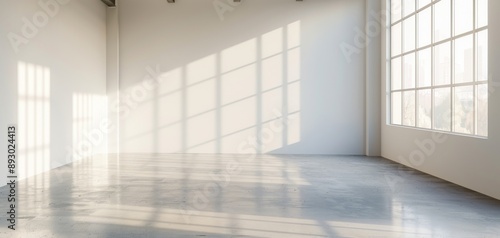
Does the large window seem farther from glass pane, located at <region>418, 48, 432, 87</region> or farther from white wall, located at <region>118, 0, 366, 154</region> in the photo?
white wall, located at <region>118, 0, 366, 154</region>

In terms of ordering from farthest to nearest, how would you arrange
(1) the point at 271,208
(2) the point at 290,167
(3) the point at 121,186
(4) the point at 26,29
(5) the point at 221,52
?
1. (5) the point at 221,52
2. (2) the point at 290,167
3. (4) the point at 26,29
4. (3) the point at 121,186
5. (1) the point at 271,208

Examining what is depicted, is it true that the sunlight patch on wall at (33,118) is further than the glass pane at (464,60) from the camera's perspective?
Yes

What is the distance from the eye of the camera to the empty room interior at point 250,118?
5.01 metres

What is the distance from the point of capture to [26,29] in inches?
294

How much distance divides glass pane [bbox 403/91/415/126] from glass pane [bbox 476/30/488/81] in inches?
101

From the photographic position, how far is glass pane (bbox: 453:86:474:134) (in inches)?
265

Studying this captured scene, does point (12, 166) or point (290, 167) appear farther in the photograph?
point (290, 167)

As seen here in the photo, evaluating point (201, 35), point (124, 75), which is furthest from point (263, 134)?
point (124, 75)

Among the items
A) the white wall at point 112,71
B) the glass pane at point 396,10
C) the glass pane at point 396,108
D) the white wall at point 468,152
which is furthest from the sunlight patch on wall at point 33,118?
the glass pane at point 396,10

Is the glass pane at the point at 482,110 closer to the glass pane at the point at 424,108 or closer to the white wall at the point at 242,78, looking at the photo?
the glass pane at the point at 424,108

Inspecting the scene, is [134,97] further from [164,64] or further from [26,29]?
[26,29]

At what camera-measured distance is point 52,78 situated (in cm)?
852

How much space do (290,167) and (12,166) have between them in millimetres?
5350

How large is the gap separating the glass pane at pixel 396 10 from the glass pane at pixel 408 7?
0.21 metres
